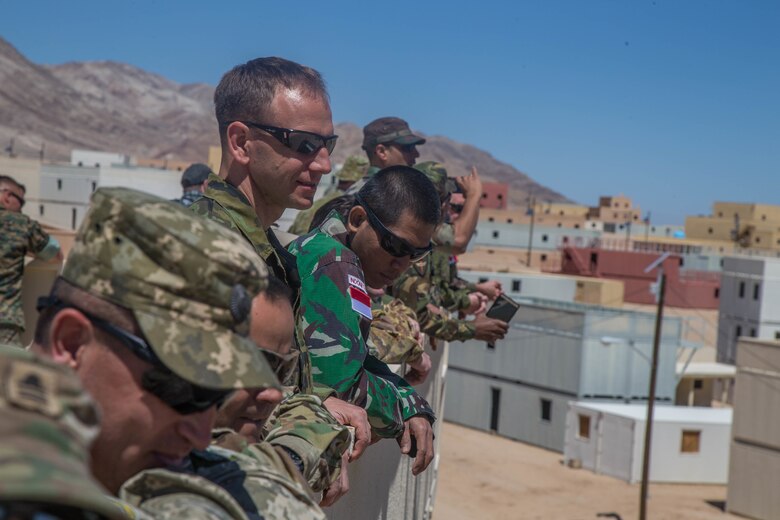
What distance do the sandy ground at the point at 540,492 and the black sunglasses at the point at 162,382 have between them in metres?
21.8

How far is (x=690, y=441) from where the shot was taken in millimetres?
28969

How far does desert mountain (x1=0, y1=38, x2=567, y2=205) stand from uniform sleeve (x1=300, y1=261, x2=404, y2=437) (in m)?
118

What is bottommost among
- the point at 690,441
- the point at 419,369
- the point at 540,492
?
the point at 540,492

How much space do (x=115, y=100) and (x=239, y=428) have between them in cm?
18875

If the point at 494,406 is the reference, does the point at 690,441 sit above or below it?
above

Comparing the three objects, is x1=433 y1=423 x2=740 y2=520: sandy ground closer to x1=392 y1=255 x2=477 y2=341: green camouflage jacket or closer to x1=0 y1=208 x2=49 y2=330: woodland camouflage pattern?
x1=392 y1=255 x2=477 y2=341: green camouflage jacket

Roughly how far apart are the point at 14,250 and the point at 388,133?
236cm

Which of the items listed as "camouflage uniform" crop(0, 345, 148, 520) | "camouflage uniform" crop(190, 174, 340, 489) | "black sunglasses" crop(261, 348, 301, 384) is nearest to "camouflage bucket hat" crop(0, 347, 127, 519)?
"camouflage uniform" crop(0, 345, 148, 520)

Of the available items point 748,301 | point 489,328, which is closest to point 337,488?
point 489,328

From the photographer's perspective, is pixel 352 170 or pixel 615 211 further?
pixel 615 211

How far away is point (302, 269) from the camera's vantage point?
134 inches

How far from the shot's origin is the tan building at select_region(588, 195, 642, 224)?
108125 mm

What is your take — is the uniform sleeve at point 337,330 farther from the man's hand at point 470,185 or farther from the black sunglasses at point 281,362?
the man's hand at point 470,185

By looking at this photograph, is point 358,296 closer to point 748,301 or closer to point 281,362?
point 281,362
